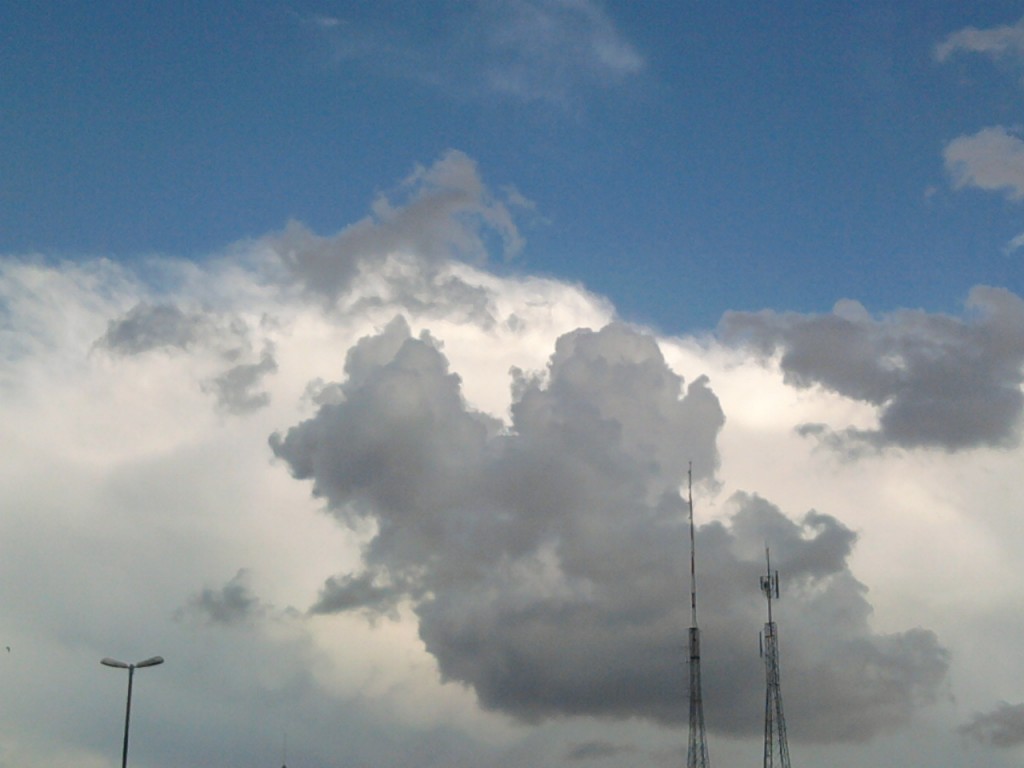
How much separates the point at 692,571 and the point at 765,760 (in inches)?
929

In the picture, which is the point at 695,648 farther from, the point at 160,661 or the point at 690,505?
the point at 160,661

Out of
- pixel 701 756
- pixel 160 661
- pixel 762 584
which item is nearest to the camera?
pixel 160 661

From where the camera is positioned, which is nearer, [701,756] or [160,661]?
[160,661]

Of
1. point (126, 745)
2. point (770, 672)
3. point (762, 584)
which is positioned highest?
point (762, 584)

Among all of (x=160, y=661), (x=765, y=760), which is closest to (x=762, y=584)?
(x=765, y=760)

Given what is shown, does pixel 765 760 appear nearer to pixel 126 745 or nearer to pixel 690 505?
pixel 690 505

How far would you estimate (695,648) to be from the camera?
519 feet

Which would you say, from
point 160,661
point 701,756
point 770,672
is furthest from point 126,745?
point 770,672

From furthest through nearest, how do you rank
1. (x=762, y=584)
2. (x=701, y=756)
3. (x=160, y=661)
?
(x=762, y=584) < (x=701, y=756) < (x=160, y=661)

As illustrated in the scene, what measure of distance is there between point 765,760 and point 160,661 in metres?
79.0

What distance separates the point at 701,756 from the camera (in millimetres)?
152375

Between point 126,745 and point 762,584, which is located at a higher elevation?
point 762,584

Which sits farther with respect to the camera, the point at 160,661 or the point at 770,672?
the point at 770,672

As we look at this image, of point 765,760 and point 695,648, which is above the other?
point 695,648
